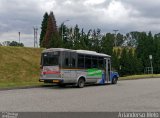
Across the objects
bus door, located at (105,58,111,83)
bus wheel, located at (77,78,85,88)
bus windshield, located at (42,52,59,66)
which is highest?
bus windshield, located at (42,52,59,66)

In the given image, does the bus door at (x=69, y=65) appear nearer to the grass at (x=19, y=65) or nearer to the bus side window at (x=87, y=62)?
the bus side window at (x=87, y=62)

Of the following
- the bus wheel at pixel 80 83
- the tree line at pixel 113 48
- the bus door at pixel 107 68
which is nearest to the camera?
the bus wheel at pixel 80 83

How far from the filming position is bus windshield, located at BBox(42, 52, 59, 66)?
86.5 ft

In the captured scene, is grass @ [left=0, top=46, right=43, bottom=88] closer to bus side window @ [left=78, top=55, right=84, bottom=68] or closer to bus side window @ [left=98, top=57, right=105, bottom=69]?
bus side window @ [left=98, top=57, right=105, bottom=69]

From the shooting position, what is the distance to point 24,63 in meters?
48.8

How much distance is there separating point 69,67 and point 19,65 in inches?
853

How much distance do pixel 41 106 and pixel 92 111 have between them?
2455 mm

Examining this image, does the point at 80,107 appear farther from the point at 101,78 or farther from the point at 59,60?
the point at 101,78

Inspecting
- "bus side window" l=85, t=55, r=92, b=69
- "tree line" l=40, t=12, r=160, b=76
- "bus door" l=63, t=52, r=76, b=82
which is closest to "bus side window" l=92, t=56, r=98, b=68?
"bus side window" l=85, t=55, r=92, b=69

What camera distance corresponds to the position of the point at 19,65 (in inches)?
1860

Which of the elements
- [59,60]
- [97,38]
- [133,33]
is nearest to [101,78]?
[59,60]

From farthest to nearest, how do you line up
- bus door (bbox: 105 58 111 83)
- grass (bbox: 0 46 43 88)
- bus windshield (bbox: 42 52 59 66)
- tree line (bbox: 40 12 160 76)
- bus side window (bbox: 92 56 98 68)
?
tree line (bbox: 40 12 160 76) → grass (bbox: 0 46 43 88) → bus door (bbox: 105 58 111 83) → bus side window (bbox: 92 56 98 68) → bus windshield (bbox: 42 52 59 66)

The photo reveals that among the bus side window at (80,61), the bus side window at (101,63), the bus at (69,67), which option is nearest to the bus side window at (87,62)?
the bus at (69,67)

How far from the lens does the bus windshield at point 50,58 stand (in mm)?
26355
